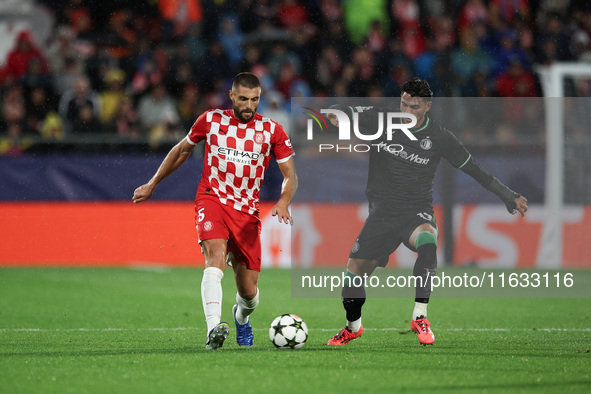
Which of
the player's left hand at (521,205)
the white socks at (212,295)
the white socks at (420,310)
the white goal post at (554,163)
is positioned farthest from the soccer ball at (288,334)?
the white goal post at (554,163)

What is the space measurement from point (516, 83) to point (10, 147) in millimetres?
8443

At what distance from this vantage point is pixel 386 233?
791 centimetres

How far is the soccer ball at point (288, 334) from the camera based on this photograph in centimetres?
716

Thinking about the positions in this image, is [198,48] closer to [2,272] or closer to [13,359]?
[2,272]

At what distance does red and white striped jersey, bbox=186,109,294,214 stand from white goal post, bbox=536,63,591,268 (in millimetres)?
6701

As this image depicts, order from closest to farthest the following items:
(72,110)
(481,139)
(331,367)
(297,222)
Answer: (331,367) < (297,222) < (481,139) < (72,110)

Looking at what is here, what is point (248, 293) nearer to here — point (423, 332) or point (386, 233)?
point (386, 233)

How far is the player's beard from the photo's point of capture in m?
7.24

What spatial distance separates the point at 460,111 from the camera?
1388 cm

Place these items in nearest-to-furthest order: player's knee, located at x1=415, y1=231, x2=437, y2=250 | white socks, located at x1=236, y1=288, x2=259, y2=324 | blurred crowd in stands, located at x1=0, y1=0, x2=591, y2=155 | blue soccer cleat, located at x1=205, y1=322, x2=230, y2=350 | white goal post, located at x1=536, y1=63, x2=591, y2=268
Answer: blue soccer cleat, located at x1=205, y1=322, x2=230, y2=350, white socks, located at x1=236, y1=288, x2=259, y2=324, player's knee, located at x1=415, y1=231, x2=437, y2=250, white goal post, located at x1=536, y1=63, x2=591, y2=268, blurred crowd in stands, located at x1=0, y1=0, x2=591, y2=155

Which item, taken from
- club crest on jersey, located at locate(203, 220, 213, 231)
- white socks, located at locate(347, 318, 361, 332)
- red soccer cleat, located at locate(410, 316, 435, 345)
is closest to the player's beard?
club crest on jersey, located at locate(203, 220, 213, 231)

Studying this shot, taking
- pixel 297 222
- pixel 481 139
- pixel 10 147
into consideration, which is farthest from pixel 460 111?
pixel 10 147

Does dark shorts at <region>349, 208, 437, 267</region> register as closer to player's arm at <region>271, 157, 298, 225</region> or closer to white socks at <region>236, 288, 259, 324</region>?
player's arm at <region>271, 157, 298, 225</region>

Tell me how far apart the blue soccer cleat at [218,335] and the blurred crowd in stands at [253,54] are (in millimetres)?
8101
